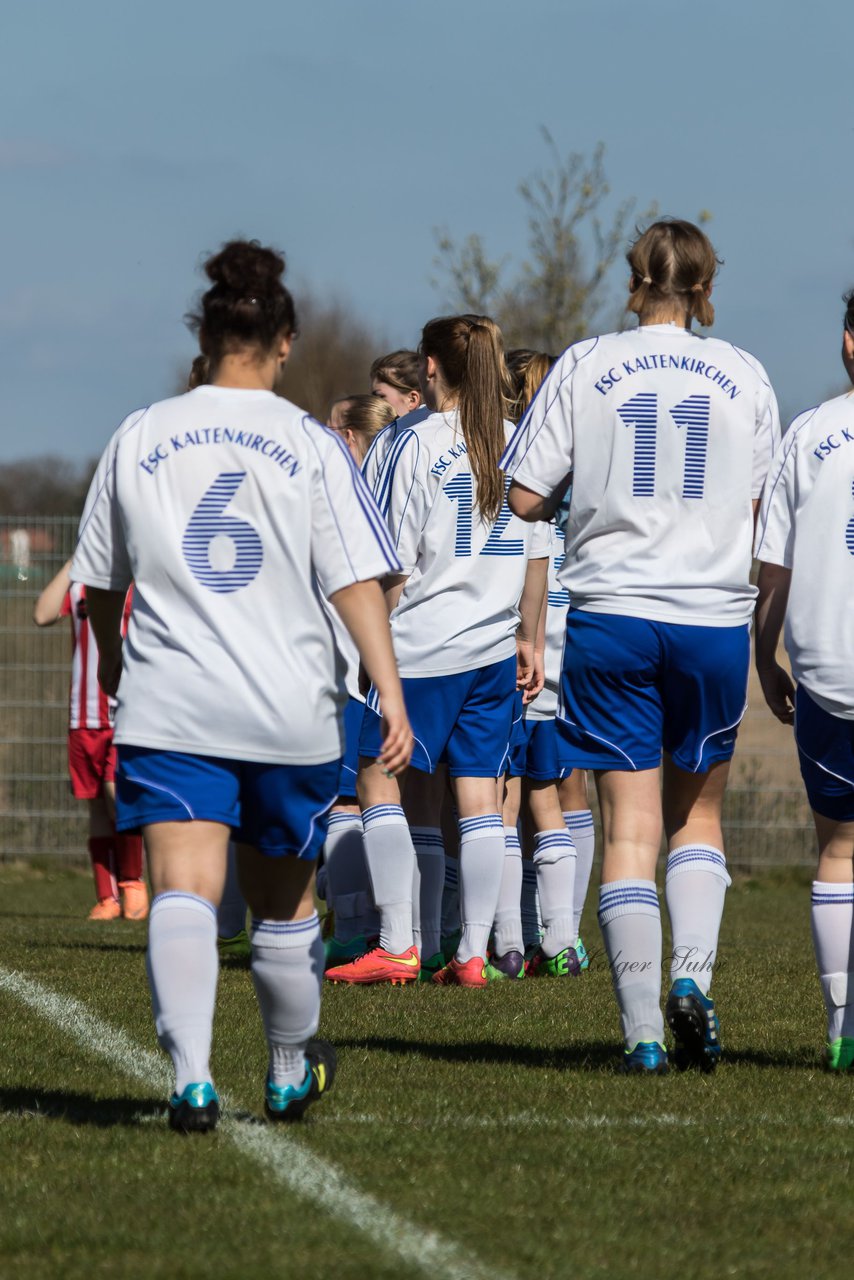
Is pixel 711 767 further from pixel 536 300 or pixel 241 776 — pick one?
pixel 536 300

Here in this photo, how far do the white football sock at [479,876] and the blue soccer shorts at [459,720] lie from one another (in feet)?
0.67

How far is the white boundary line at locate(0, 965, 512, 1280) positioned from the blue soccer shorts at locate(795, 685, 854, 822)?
1850 millimetres

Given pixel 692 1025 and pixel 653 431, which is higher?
pixel 653 431

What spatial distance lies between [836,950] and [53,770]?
10995 mm

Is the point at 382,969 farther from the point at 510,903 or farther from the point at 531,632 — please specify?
the point at 531,632

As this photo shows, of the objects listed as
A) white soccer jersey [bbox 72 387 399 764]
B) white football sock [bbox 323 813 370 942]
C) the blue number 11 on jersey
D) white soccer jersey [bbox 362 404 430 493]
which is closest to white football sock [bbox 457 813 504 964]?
white football sock [bbox 323 813 370 942]

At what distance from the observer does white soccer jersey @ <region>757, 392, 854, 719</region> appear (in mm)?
5066

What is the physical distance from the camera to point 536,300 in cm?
2211

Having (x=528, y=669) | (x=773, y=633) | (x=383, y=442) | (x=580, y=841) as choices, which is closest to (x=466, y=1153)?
(x=773, y=633)

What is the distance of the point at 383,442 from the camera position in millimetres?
7637

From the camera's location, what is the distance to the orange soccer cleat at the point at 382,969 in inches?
287

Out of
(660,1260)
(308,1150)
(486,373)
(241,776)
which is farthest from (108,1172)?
(486,373)

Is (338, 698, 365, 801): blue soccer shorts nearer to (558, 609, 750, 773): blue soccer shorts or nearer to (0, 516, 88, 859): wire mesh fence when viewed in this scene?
(558, 609, 750, 773): blue soccer shorts

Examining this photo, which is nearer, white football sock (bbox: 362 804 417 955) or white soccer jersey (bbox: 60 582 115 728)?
white football sock (bbox: 362 804 417 955)
